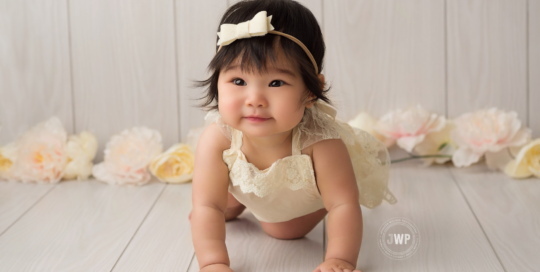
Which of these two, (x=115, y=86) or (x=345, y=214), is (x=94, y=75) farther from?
(x=345, y=214)

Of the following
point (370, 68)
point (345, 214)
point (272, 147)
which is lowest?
point (345, 214)

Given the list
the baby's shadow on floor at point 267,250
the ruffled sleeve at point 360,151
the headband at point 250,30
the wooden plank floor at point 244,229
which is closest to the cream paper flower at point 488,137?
the wooden plank floor at point 244,229

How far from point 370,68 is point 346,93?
0.35ft

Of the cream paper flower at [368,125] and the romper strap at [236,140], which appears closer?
the romper strap at [236,140]

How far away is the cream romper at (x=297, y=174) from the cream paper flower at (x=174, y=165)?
0.45 m

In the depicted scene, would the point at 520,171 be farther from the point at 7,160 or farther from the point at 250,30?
the point at 7,160

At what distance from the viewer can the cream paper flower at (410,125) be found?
162 cm

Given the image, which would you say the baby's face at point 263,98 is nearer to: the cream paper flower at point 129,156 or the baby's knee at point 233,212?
the baby's knee at point 233,212

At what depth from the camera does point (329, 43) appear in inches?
66.2

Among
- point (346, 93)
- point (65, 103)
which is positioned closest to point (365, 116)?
point (346, 93)

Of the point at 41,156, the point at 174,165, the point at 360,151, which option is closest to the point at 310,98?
the point at 360,151

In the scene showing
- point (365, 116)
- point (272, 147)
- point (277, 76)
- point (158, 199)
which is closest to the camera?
point (277, 76)

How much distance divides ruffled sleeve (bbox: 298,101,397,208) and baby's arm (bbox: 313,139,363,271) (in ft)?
0.13

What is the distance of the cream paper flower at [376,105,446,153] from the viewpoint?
162 centimetres
